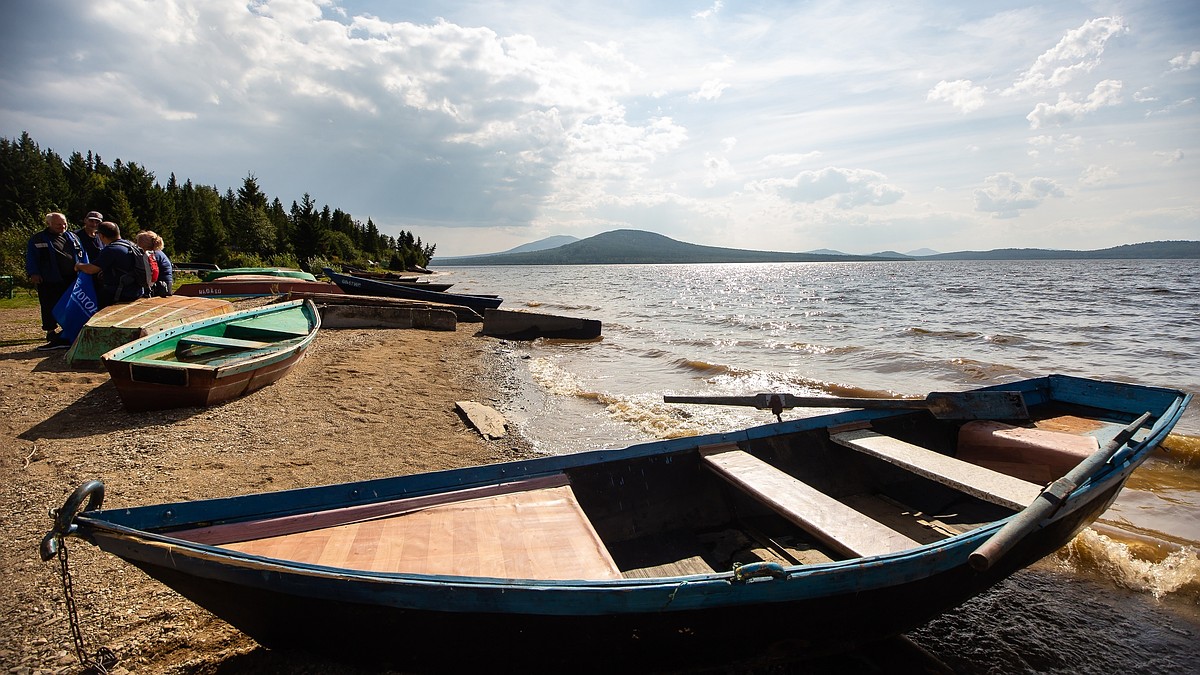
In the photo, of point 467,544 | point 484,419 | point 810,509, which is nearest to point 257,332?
point 484,419

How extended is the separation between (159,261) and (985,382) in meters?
18.7

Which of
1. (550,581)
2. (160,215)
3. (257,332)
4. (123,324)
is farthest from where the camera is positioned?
(160,215)

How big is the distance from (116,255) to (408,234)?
275 feet

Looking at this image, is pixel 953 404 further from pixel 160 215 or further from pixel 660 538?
pixel 160 215

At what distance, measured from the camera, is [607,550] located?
364 centimetres

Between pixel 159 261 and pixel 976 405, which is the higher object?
pixel 159 261

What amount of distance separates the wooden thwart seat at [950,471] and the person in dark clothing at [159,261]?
40.5 feet

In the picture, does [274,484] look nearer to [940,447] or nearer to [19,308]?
[940,447]

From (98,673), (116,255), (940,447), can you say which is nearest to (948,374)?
(940,447)

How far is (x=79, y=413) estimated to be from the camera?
6.92 meters

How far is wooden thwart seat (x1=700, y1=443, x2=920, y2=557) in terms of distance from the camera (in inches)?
131

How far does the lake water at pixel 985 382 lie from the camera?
4.09 m

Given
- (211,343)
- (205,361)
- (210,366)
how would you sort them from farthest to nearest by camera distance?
(211,343), (205,361), (210,366)

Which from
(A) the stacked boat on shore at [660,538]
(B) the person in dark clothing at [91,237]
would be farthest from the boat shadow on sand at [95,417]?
(A) the stacked boat on shore at [660,538]
